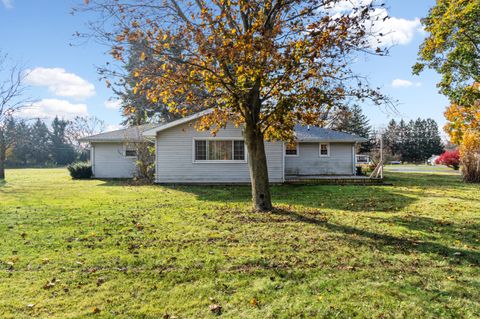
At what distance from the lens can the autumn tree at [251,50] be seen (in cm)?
720

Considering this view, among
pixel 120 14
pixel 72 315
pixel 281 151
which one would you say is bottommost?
pixel 72 315

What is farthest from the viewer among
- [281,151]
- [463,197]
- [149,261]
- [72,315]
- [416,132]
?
[416,132]

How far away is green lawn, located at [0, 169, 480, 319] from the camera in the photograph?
3430mm

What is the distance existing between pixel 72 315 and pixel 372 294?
315cm

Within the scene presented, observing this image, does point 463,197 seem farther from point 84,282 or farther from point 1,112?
point 1,112

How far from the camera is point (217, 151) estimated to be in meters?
16.6

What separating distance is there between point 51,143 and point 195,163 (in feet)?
164

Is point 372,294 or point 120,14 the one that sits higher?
point 120,14

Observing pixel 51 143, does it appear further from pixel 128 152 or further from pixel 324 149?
pixel 324 149

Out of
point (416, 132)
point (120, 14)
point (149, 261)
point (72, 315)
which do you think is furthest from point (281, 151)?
point (416, 132)

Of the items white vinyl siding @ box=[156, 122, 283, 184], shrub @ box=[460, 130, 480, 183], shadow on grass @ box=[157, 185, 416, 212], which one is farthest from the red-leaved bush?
white vinyl siding @ box=[156, 122, 283, 184]

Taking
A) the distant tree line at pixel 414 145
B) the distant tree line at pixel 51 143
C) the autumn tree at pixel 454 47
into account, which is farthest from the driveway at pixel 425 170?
the distant tree line at pixel 51 143

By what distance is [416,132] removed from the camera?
65.1 meters

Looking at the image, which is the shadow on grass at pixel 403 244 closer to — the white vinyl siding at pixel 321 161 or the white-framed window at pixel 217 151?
the white-framed window at pixel 217 151
